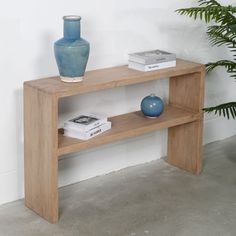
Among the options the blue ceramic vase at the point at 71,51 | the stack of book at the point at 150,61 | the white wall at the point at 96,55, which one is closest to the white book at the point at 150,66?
the stack of book at the point at 150,61

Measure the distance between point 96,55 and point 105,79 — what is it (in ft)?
1.12

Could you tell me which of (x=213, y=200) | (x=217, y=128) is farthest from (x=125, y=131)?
(x=217, y=128)

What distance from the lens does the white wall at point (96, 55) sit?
2.96 m

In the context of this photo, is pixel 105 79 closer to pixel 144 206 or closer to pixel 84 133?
pixel 84 133

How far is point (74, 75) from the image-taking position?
288 cm

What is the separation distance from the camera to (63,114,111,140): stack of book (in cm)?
Result: 300

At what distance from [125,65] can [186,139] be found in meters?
0.63

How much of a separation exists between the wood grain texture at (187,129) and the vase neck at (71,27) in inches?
36.1

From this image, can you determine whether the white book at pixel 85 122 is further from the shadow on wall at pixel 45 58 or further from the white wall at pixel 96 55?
the shadow on wall at pixel 45 58

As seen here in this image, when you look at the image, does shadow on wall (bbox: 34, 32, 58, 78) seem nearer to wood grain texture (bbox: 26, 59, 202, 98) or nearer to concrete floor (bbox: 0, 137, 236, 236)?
wood grain texture (bbox: 26, 59, 202, 98)

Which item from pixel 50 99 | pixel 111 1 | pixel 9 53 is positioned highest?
pixel 111 1

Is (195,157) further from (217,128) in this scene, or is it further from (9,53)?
(9,53)

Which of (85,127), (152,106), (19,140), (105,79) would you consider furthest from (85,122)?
(152,106)

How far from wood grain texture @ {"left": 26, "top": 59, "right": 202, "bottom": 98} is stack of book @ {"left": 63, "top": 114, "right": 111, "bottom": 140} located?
220 millimetres
